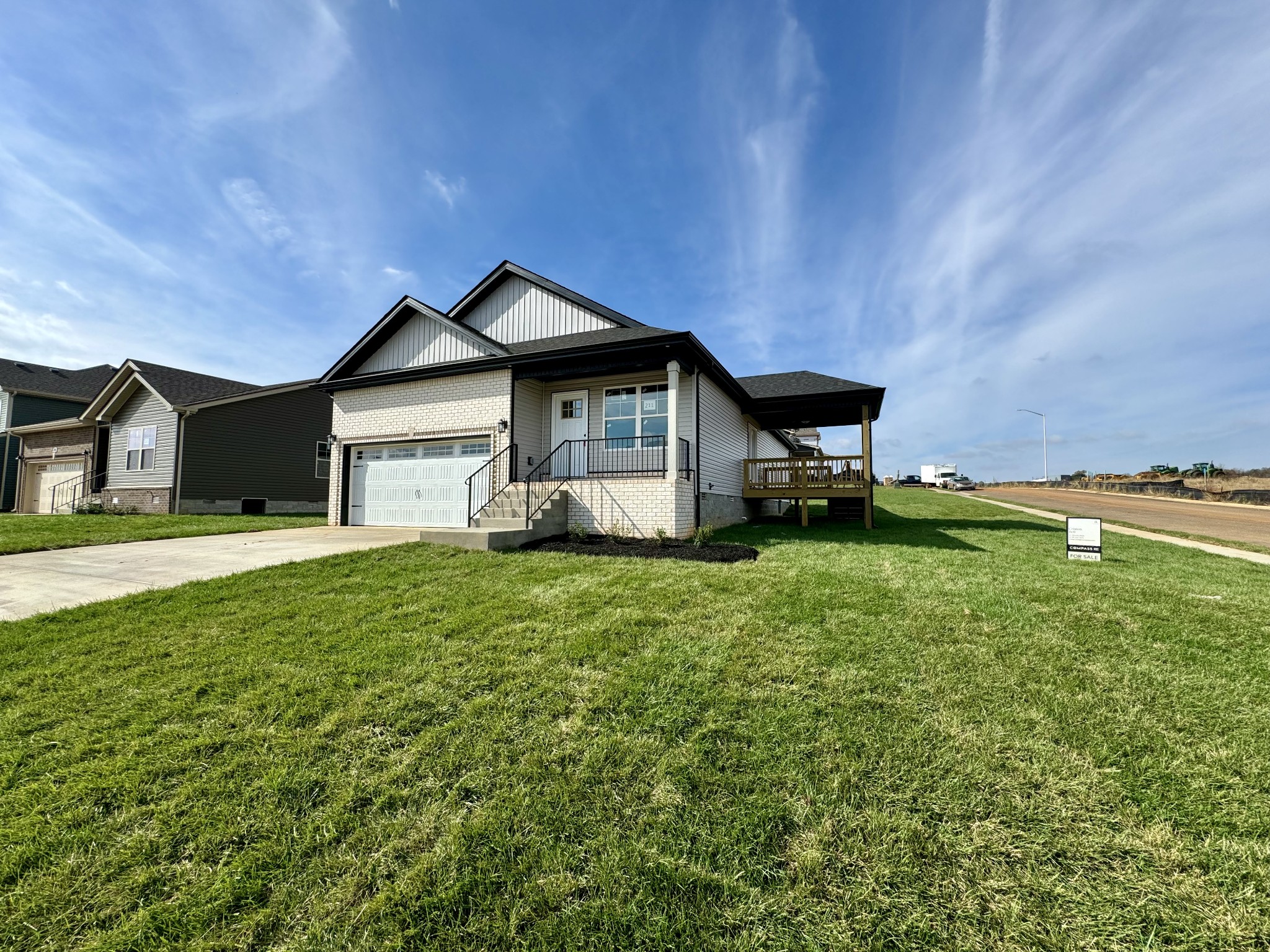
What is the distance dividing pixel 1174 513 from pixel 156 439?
3871 cm

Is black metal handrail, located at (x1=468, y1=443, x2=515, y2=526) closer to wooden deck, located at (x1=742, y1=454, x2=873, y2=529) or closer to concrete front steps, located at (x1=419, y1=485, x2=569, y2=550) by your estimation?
concrete front steps, located at (x1=419, y1=485, x2=569, y2=550)

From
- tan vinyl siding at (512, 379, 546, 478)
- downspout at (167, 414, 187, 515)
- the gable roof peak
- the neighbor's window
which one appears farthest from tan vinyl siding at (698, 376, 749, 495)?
the neighbor's window

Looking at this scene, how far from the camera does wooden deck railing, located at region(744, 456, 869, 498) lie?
12656 mm

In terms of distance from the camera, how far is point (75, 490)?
19.8 m

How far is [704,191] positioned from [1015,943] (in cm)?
1374

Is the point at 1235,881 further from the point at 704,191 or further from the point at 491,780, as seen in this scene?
the point at 704,191

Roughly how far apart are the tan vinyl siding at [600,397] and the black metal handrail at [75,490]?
66.1 feet

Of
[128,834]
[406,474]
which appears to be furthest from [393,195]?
[128,834]

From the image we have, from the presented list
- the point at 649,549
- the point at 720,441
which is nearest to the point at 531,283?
the point at 720,441

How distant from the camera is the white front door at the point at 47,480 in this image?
20141 mm

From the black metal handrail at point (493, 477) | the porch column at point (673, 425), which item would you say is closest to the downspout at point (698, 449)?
the porch column at point (673, 425)

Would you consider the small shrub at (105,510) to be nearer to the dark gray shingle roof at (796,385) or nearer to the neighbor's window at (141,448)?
the neighbor's window at (141,448)

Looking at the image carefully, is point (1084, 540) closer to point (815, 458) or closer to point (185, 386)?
point (815, 458)

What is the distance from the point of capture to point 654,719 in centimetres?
298
